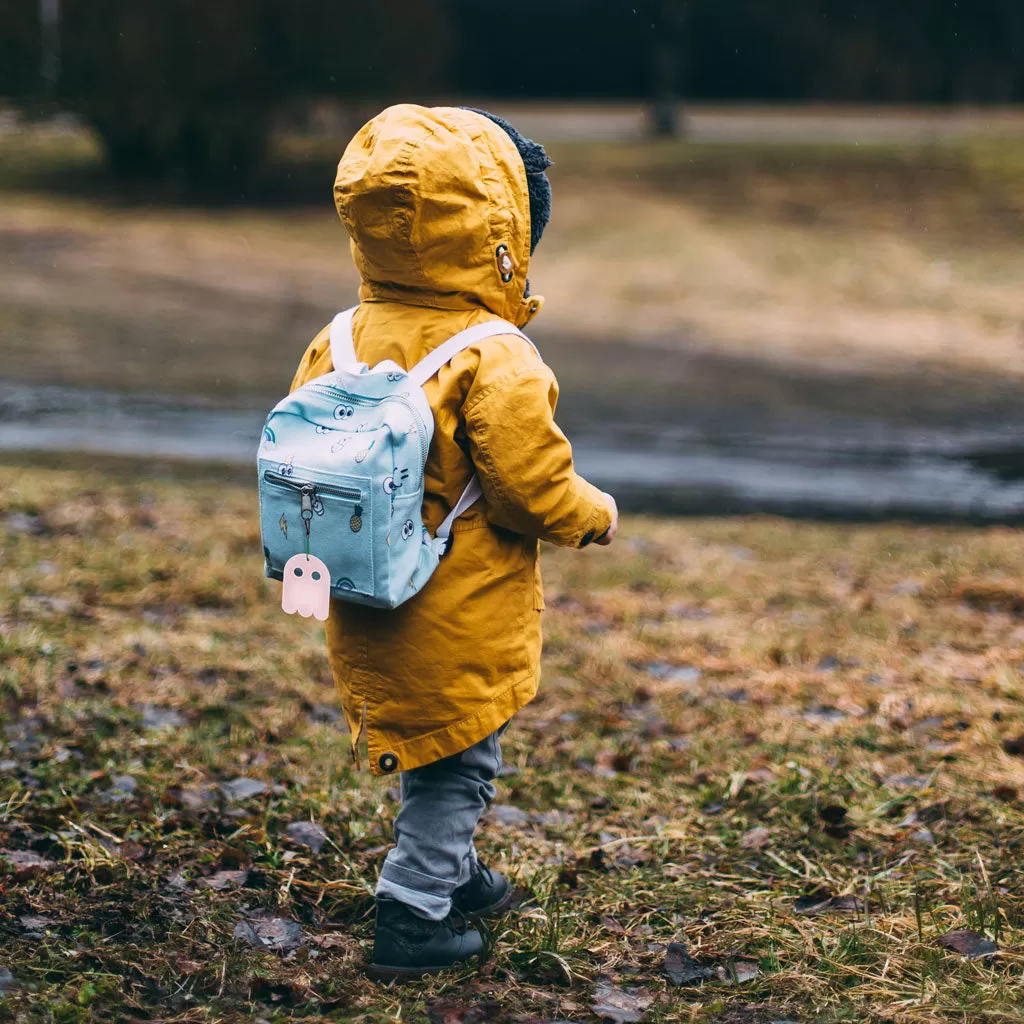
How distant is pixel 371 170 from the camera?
2691 millimetres

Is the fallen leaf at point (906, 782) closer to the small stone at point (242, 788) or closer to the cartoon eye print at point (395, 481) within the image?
the small stone at point (242, 788)

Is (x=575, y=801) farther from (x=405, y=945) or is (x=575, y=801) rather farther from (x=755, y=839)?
(x=405, y=945)

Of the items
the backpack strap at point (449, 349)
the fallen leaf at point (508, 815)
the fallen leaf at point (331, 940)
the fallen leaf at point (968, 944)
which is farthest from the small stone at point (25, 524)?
the fallen leaf at point (968, 944)

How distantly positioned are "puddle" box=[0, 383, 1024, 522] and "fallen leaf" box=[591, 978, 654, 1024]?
5.79 m

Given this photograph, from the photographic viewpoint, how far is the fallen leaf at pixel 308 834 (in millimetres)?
3663

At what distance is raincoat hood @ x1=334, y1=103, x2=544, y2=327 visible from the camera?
2.69 meters

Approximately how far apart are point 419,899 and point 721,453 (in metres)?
8.07

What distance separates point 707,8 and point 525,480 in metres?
28.2

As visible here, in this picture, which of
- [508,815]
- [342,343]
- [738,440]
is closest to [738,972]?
[508,815]

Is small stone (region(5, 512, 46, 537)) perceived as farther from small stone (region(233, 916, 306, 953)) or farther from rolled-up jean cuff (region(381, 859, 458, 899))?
rolled-up jean cuff (region(381, 859, 458, 899))

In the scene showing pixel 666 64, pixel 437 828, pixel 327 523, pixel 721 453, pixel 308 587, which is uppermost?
pixel 666 64

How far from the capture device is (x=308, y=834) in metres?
3.72

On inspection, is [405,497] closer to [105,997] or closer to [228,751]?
[105,997]

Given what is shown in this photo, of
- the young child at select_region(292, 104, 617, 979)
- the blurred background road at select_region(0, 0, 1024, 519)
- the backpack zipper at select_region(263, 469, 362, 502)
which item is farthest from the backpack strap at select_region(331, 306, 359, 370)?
the blurred background road at select_region(0, 0, 1024, 519)
